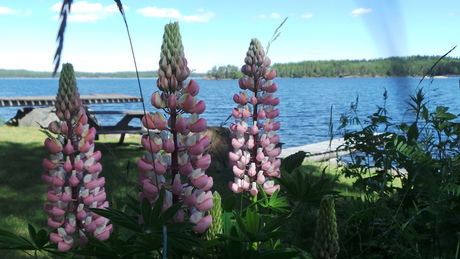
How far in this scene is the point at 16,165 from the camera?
7184 mm

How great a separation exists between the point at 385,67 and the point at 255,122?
177cm

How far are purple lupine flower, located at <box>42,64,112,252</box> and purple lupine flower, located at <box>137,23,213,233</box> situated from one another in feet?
1.71

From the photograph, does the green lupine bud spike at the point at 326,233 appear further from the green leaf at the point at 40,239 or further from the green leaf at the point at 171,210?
the green leaf at the point at 40,239

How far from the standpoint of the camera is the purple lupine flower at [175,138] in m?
1.20

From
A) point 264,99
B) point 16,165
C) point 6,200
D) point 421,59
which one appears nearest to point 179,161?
point 421,59

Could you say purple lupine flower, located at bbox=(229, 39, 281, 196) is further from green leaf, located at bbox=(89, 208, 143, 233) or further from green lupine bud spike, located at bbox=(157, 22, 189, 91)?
green leaf, located at bbox=(89, 208, 143, 233)

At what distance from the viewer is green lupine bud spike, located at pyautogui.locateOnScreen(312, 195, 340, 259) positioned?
0.96m

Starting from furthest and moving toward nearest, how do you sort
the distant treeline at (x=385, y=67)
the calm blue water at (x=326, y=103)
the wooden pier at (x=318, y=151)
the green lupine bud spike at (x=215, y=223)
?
1. the wooden pier at (x=318, y=151)
2. the green lupine bud spike at (x=215, y=223)
3. the calm blue water at (x=326, y=103)
4. the distant treeline at (x=385, y=67)

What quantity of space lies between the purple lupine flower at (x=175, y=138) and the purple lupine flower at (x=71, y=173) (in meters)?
0.52

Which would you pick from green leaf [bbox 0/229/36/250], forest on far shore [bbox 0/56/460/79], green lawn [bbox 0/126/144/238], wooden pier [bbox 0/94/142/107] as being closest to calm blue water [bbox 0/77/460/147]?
forest on far shore [bbox 0/56/460/79]

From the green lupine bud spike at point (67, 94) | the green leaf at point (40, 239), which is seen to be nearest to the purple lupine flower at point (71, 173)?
the green lupine bud spike at point (67, 94)

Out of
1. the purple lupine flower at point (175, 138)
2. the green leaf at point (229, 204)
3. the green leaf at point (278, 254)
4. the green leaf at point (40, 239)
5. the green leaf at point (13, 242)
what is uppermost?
the purple lupine flower at point (175, 138)

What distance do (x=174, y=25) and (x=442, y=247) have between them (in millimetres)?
937

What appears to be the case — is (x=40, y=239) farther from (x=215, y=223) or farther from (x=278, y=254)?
(x=278, y=254)
